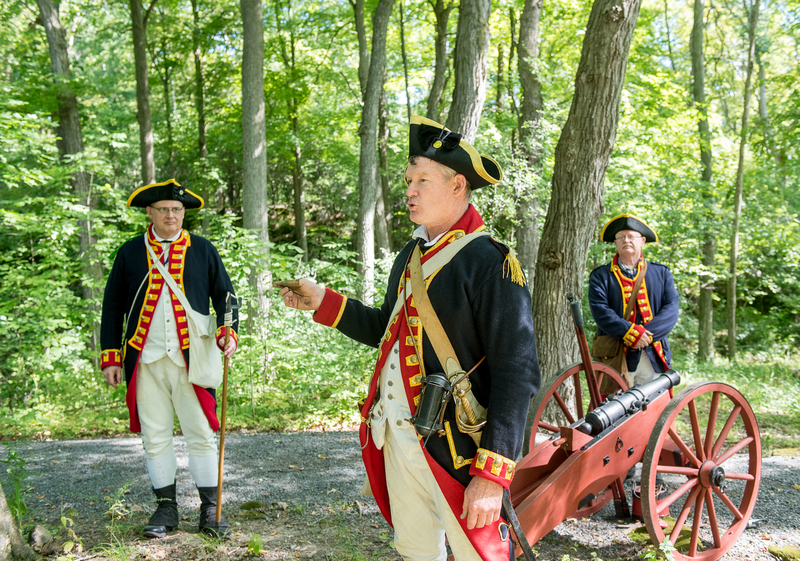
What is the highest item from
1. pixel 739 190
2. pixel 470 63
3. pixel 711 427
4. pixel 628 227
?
pixel 470 63

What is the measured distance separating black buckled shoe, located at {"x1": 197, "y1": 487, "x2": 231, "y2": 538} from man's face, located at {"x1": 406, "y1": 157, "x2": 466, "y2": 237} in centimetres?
227

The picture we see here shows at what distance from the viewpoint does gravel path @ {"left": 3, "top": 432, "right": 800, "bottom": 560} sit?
10.9 feet

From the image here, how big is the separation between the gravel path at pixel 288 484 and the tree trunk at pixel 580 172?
1424 millimetres

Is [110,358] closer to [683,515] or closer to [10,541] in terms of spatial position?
[10,541]

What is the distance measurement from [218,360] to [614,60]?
3.75 m

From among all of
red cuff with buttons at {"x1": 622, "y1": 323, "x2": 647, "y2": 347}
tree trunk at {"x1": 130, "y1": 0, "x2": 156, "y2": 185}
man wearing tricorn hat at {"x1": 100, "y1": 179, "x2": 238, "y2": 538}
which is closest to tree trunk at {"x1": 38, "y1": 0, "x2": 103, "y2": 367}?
tree trunk at {"x1": 130, "y1": 0, "x2": 156, "y2": 185}

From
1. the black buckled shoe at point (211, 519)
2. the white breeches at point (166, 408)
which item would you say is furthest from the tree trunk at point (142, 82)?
the black buckled shoe at point (211, 519)

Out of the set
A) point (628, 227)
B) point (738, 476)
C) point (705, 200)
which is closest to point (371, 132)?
point (705, 200)

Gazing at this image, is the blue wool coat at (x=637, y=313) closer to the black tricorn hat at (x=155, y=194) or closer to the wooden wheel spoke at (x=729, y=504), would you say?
the wooden wheel spoke at (x=729, y=504)

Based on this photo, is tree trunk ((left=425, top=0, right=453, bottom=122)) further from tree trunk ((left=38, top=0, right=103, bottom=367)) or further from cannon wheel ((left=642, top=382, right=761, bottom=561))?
cannon wheel ((left=642, top=382, right=761, bottom=561))

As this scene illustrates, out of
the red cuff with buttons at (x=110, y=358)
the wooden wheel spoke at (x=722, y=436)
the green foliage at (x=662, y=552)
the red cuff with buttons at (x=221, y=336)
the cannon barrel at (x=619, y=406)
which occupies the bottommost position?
the green foliage at (x=662, y=552)

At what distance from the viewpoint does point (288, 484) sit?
14.0ft

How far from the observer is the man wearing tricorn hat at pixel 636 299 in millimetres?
4047

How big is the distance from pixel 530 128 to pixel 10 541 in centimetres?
926
